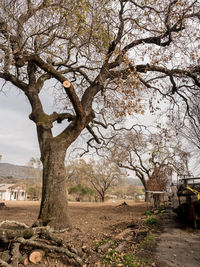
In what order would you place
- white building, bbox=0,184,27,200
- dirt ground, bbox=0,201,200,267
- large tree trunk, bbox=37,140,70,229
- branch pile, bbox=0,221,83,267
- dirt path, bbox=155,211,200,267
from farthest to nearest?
white building, bbox=0,184,27,200 < large tree trunk, bbox=37,140,70,229 < dirt path, bbox=155,211,200,267 < dirt ground, bbox=0,201,200,267 < branch pile, bbox=0,221,83,267

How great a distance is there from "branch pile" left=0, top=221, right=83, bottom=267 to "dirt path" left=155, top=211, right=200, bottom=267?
6.52 ft

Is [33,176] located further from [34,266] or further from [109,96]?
[34,266]

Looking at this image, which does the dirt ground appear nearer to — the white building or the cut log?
the cut log

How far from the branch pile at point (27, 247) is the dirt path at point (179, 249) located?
1.99m

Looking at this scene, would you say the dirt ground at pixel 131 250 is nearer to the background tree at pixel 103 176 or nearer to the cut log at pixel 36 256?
the cut log at pixel 36 256

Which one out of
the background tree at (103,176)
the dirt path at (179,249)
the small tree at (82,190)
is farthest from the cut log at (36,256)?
the small tree at (82,190)

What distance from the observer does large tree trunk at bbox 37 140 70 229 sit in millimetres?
6125

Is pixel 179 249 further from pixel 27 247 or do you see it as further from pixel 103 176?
pixel 103 176

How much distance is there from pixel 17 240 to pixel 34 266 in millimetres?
602

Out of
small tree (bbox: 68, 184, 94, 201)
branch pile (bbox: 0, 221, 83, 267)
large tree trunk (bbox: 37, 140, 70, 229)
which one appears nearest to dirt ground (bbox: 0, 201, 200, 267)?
branch pile (bbox: 0, 221, 83, 267)

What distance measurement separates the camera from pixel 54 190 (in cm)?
636

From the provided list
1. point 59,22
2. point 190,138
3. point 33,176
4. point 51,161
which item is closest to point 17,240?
point 51,161

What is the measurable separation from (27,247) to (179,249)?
376 centimetres

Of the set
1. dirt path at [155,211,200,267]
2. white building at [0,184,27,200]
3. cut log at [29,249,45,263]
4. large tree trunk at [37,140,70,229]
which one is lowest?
white building at [0,184,27,200]
